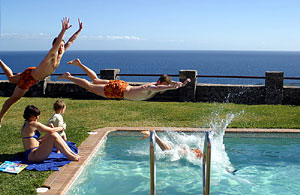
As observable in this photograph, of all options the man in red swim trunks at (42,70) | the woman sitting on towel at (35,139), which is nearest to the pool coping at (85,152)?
the woman sitting on towel at (35,139)

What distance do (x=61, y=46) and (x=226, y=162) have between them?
446cm

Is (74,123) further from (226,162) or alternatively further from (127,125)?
(226,162)

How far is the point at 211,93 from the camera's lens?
14414mm

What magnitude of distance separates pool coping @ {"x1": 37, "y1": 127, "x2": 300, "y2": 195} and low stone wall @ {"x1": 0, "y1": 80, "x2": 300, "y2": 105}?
4.54 m

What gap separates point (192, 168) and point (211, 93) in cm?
736

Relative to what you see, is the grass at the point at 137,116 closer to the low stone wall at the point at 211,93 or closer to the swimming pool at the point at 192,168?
the low stone wall at the point at 211,93

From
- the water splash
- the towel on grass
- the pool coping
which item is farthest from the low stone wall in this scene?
the towel on grass

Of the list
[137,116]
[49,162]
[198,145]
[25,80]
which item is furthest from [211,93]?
[25,80]

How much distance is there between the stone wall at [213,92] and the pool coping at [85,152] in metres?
4.47

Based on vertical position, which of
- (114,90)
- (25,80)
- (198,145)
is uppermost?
(25,80)

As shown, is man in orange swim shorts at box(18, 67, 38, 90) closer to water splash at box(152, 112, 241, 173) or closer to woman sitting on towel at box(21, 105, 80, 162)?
woman sitting on towel at box(21, 105, 80, 162)

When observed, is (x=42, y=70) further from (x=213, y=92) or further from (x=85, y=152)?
(x=213, y=92)

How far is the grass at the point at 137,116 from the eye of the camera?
9.32 metres

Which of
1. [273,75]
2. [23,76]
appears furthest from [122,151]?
[273,75]
